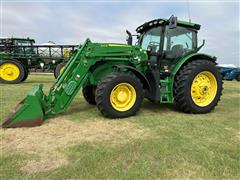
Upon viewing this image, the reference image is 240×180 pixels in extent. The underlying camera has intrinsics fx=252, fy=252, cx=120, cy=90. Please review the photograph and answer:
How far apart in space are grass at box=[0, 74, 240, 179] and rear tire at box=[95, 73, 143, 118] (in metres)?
0.21

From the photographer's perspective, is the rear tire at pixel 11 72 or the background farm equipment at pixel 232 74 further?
the background farm equipment at pixel 232 74

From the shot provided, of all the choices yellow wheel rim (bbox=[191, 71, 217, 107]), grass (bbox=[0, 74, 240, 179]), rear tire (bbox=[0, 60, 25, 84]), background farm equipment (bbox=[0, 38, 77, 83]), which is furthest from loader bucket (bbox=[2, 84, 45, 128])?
rear tire (bbox=[0, 60, 25, 84])

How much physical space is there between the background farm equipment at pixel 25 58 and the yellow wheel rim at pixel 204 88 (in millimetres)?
7230

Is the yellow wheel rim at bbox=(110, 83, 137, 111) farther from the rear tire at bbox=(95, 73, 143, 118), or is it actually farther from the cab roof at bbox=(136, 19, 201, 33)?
the cab roof at bbox=(136, 19, 201, 33)

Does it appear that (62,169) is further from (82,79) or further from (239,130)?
(239,130)

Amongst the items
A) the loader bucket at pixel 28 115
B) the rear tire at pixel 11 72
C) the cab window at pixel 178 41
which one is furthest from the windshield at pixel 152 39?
the rear tire at pixel 11 72

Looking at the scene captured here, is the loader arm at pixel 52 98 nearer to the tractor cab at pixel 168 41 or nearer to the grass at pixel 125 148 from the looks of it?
the grass at pixel 125 148

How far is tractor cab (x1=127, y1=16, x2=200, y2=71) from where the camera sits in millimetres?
5977

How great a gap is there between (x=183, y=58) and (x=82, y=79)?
245 centimetres

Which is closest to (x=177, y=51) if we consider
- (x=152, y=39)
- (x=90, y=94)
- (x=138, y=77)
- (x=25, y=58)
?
(x=152, y=39)

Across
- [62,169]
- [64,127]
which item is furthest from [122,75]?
[62,169]

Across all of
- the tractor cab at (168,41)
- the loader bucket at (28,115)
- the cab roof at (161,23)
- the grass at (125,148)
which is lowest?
the grass at (125,148)

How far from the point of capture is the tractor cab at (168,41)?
19.6 feet

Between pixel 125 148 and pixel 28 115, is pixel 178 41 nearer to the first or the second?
pixel 125 148
